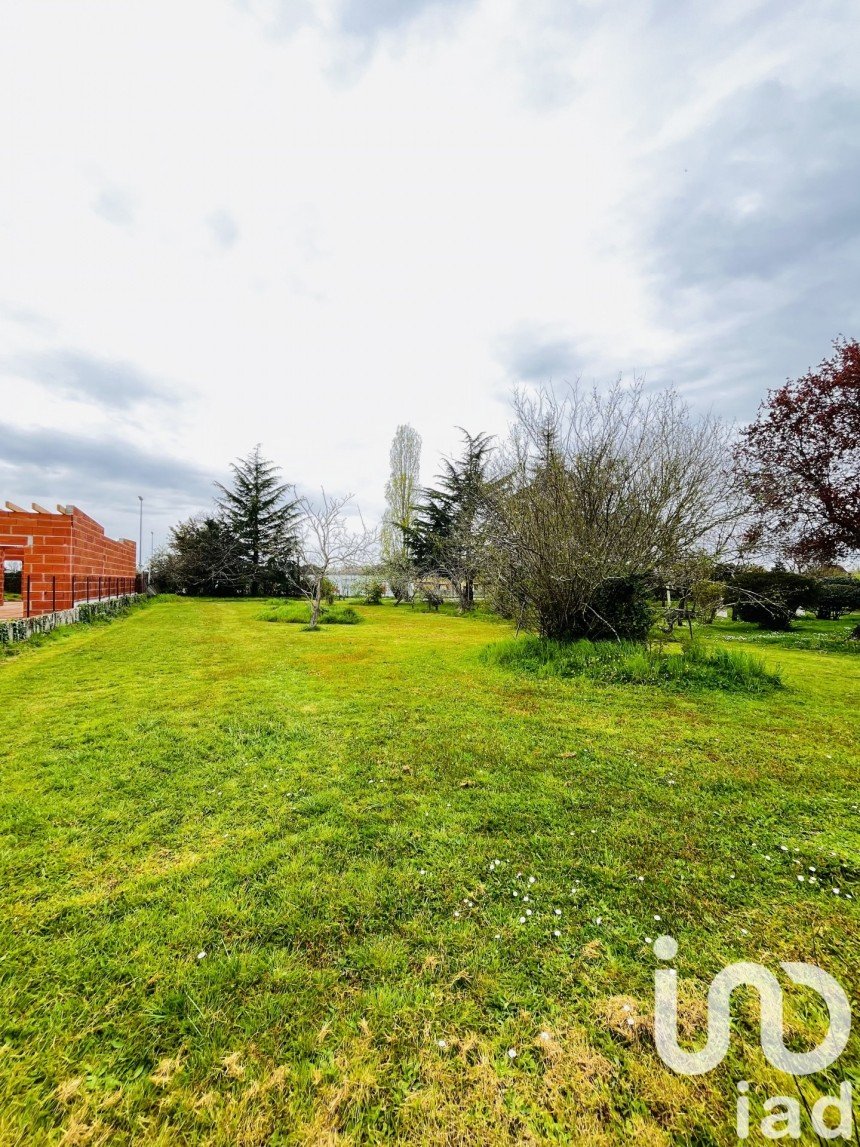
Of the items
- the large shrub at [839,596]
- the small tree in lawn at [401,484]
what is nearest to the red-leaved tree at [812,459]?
the large shrub at [839,596]

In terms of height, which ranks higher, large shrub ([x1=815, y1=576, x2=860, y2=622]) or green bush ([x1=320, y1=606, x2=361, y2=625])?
large shrub ([x1=815, y1=576, x2=860, y2=622])

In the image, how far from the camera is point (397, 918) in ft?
6.77

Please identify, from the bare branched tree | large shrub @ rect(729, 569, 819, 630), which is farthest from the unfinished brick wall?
large shrub @ rect(729, 569, 819, 630)

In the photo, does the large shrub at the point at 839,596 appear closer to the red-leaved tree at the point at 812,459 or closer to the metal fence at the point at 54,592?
the red-leaved tree at the point at 812,459

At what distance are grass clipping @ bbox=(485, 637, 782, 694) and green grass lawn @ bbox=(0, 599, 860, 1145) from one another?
1523 millimetres

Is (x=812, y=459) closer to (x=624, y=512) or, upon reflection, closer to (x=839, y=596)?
(x=839, y=596)

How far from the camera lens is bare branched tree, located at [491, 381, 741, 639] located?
23.3ft

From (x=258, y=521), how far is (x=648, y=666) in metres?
31.4

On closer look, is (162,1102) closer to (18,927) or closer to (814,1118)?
(18,927)

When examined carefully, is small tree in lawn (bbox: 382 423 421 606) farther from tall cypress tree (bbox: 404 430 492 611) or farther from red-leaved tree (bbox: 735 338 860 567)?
red-leaved tree (bbox: 735 338 860 567)

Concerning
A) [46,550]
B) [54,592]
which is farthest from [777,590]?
[46,550]

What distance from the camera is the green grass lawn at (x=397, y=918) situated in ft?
4.49

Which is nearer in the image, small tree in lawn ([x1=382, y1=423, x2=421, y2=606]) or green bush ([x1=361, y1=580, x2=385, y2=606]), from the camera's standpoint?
green bush ([x1=361, y1=580, x2=385, y2=606])

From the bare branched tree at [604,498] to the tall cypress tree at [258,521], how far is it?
26483mm
